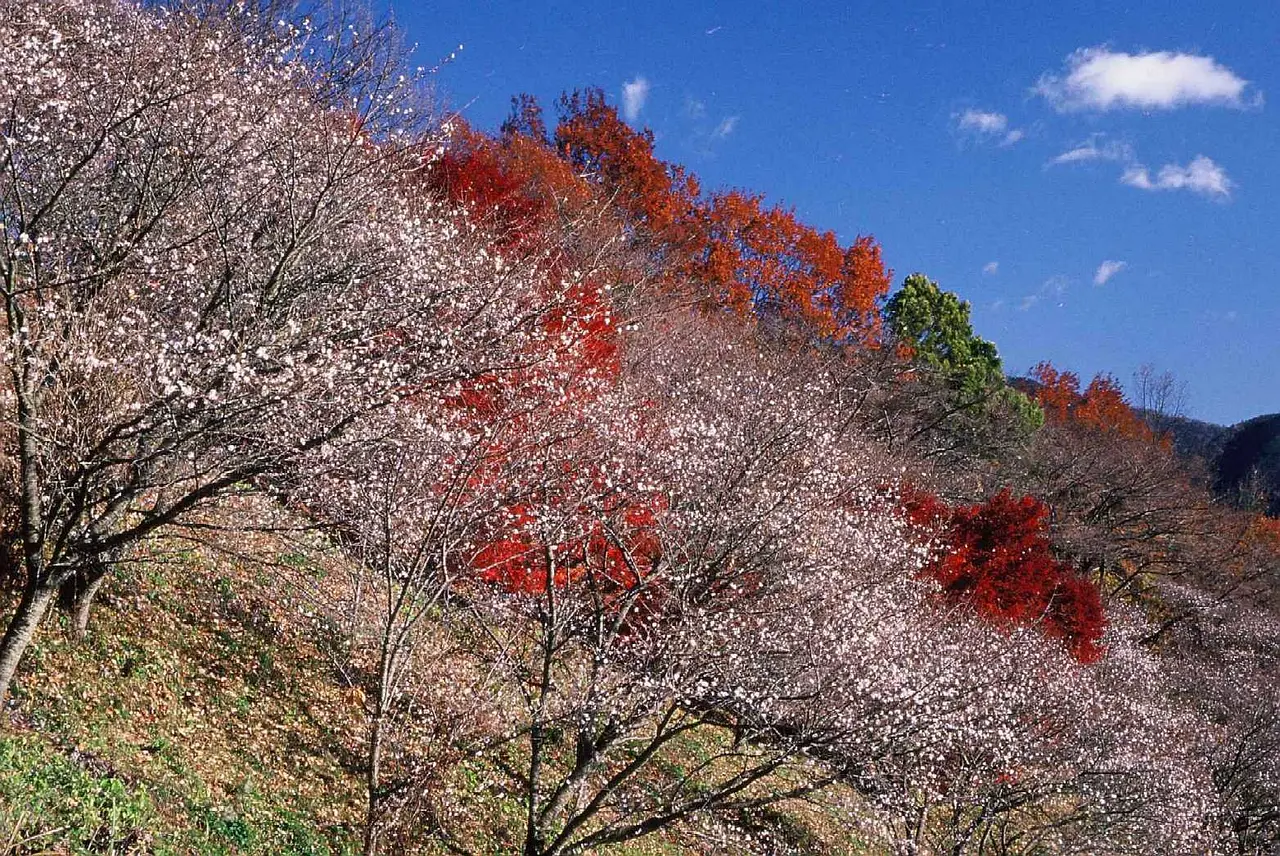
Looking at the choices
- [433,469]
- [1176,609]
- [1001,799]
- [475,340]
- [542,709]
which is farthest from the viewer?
[1176,609]

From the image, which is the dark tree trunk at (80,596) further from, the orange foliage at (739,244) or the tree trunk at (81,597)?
the orange foliage at (739,244)

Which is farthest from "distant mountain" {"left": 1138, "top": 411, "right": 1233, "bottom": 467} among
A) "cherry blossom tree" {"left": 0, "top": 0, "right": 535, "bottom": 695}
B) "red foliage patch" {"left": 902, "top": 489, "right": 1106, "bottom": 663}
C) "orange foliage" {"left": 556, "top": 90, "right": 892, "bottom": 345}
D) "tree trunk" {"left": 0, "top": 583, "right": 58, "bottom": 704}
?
"tree trunk" {"left": 0, "top": 583, "right": 58, "bottom": 704}

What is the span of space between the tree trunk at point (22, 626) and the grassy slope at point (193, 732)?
2.30 ft

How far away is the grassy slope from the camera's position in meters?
6.81

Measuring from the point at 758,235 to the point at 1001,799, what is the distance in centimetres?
3395

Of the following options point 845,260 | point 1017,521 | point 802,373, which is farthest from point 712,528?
point 845,260

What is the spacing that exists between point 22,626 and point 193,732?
10.4ft

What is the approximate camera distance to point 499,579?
13508 millimetres

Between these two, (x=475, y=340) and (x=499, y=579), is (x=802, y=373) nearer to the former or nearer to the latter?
(x=499, y=579)

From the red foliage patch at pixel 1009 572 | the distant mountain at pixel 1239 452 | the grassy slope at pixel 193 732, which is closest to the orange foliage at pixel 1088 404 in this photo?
the distant mountain at pixel 1239 452

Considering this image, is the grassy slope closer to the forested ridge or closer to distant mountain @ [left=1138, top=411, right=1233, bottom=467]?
the forested ridge

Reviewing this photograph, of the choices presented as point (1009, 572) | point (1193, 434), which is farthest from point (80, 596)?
point (1193, 434)

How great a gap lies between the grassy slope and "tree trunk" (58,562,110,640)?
0.22 meters

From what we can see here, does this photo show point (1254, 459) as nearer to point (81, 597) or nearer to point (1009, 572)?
point (1009, 572)
